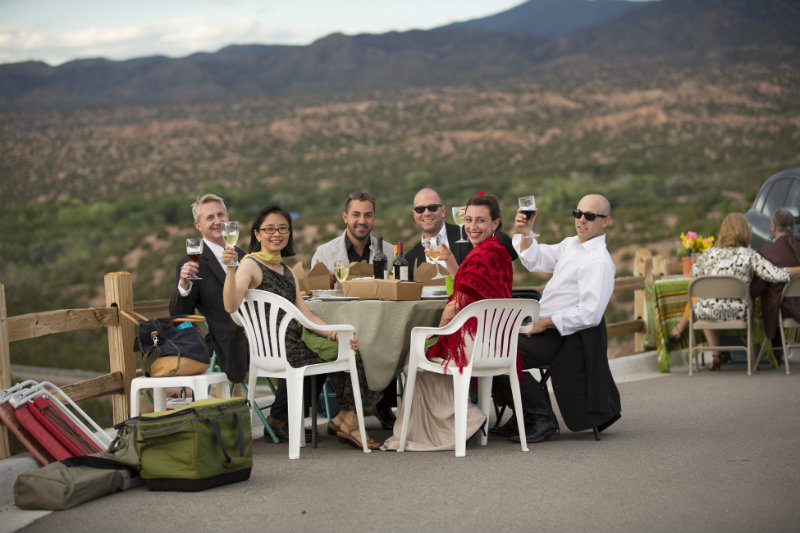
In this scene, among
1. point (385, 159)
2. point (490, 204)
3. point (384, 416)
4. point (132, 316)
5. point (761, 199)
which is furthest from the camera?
point (385, 159)

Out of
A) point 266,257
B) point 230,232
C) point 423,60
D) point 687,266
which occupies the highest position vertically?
point 423,60

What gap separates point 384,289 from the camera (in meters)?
6.46

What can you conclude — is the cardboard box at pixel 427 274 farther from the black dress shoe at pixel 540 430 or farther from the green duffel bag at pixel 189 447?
the green duffel bag at pixel 189 447

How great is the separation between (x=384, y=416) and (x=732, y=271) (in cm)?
443

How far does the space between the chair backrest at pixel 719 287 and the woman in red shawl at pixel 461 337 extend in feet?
13.4

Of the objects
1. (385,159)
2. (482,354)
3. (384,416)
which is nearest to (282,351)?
(482,354)

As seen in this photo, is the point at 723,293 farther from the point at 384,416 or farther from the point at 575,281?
the point at 384,416

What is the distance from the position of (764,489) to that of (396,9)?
515 ft

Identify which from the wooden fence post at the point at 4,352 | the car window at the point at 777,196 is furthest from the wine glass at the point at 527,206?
the car window at the point at 777,196

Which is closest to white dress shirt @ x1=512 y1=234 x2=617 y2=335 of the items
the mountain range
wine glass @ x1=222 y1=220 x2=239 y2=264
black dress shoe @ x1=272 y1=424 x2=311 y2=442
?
black dress shoe @ x1=272 y1=424 x2=311 y2=442

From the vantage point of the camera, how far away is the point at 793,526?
172 inches

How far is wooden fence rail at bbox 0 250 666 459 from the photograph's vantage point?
583 cm

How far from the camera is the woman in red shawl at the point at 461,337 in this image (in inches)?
244

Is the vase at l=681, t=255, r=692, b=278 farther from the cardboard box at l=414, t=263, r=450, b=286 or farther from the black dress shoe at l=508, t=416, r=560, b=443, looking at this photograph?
the black dress shoe at l=508, t=416, r=560, b=443
